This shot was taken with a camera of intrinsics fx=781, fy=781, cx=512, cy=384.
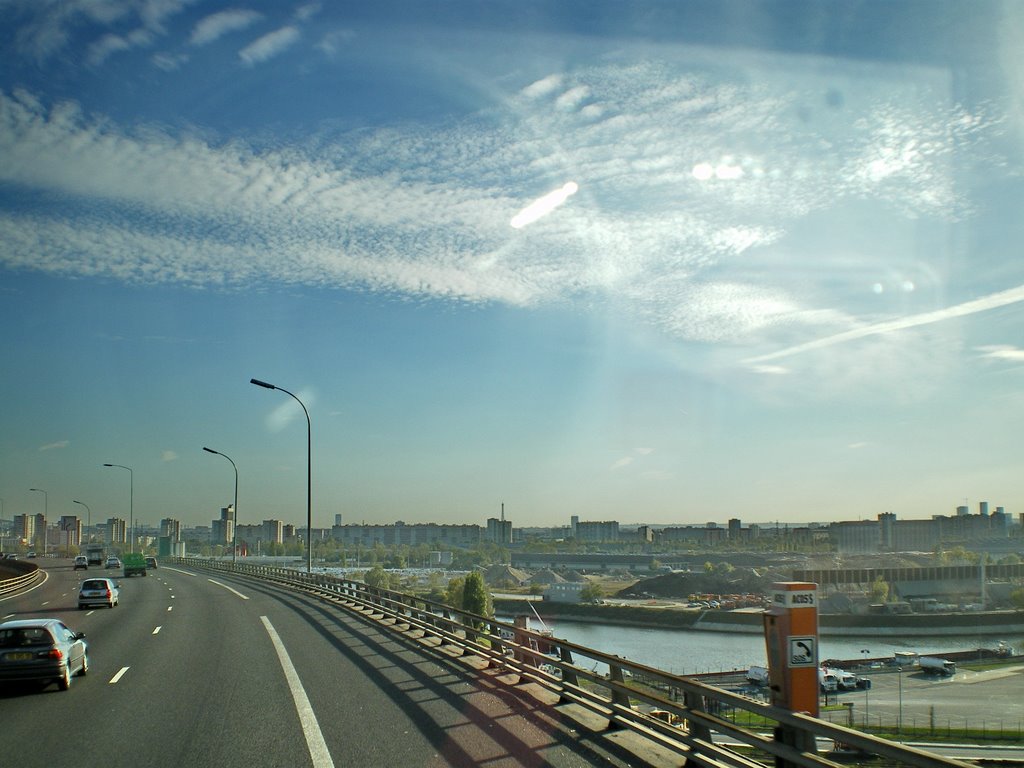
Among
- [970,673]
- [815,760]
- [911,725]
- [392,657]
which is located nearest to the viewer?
[815,760]

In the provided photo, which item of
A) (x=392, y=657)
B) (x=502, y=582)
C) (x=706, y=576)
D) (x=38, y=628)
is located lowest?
(x=502, y=582)

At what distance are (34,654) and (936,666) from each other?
1871cm

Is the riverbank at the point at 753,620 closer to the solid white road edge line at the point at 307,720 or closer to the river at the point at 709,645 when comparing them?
the river at the point at 709,645

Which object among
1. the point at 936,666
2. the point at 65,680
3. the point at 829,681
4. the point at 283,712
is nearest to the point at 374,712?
the point at 283,712

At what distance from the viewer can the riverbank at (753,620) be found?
866 inches

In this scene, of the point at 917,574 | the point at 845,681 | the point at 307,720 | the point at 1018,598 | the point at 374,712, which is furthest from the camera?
the point at 917,574

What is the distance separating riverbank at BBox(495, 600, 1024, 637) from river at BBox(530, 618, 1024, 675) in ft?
1.17

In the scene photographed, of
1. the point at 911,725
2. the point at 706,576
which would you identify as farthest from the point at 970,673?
the point at 706,576

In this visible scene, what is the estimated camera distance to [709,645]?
46750 mm

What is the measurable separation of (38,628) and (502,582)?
356ft

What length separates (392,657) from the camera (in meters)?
18.0

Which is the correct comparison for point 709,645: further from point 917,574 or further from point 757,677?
Result: point 757,677

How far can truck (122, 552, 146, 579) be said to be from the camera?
7412 cm

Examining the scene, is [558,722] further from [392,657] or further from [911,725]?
[392,657]
